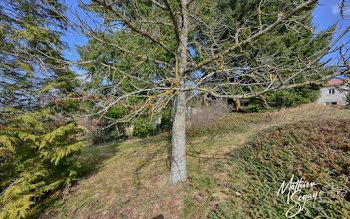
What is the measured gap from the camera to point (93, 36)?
2359mm

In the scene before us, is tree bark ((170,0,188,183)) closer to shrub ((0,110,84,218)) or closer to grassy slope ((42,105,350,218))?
grassy slope ((42,105,350,218))

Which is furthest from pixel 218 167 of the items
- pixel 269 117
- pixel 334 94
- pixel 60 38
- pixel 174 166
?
pixel 334 94

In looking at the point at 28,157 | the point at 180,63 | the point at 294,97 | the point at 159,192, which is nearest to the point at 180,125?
the point at 180,63

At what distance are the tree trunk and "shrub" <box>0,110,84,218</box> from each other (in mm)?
2612

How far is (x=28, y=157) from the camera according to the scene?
324 cm

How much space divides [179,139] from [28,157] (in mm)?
3574

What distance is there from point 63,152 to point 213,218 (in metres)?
3.58

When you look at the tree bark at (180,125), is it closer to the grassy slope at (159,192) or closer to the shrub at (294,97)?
the grassy slope at (159,192)

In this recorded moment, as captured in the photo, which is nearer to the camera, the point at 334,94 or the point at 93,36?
the point at 93,36

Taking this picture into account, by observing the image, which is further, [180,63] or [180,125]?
[180,125]

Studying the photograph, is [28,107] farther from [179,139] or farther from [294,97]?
[294,97]

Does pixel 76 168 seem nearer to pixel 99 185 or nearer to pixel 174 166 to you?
pixel 99 185

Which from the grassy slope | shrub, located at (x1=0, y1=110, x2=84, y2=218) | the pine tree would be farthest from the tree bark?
shrub, located at (x1=0, y1=110, x2=84, y2=218)

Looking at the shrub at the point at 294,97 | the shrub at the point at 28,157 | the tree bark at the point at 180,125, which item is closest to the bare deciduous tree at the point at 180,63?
the tree bark at the point at 180,125
